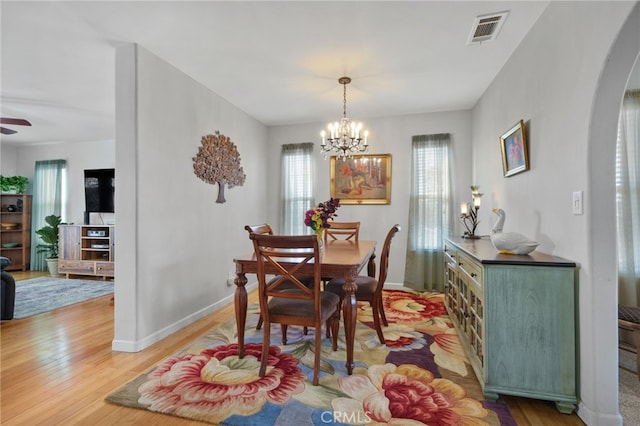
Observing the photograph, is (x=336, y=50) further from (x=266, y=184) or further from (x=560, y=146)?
(x=266, y=184)

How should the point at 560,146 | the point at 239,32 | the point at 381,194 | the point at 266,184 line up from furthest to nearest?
the point at 266,184
the point at 381,194
the point at 239,32
the point at 560,146

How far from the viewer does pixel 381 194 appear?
4.51 metres

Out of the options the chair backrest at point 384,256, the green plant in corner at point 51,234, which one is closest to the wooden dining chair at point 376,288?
the chair backrest at point 384,256

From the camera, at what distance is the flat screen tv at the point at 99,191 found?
5.68 metres

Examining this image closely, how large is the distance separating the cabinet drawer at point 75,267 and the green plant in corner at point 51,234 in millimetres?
526

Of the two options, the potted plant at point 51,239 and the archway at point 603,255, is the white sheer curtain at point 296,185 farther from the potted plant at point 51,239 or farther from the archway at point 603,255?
the potted plant at point 51,239

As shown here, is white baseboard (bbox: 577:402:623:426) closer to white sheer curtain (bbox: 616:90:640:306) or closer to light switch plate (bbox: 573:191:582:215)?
light switch plate (bbox: 573:191:582:215)

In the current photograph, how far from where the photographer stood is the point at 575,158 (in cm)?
171

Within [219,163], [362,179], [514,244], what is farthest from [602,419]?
[219,163]

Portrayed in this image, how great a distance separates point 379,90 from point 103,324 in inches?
158

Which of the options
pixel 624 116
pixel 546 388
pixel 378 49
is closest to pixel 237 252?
pixel 378 49

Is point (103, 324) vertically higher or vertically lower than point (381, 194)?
lower

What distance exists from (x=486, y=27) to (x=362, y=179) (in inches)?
99.1

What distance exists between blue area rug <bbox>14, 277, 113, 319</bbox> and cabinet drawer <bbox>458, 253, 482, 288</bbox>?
468 cm
